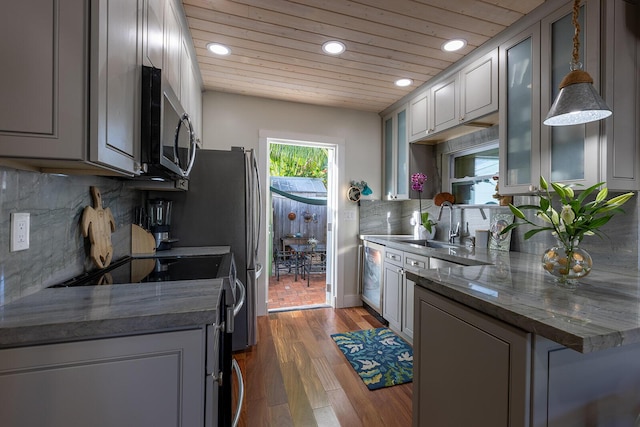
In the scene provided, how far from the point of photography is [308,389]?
6.43 feet

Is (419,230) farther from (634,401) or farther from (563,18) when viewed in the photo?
(634,401)

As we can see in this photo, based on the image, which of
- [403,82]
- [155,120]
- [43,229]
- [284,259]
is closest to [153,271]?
[43,229]

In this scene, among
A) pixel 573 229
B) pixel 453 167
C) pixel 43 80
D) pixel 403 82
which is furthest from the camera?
pixel 453 167

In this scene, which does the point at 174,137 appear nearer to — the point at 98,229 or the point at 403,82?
the point at 98,229

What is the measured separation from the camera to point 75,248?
126 centimetres

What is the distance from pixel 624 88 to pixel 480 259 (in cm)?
118

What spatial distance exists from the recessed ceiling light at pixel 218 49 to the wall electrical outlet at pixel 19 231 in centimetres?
178

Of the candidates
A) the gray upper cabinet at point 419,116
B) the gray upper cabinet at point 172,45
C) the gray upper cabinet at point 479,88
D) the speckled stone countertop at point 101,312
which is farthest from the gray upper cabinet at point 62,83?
the gray upper cabinet at point 419,116

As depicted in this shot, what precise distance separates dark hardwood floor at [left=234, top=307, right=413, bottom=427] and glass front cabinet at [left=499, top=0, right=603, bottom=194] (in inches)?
66.4

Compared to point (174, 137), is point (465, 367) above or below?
below

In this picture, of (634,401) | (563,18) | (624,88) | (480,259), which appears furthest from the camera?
(480,259)

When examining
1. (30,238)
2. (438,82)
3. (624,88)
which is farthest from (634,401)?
(438,82)

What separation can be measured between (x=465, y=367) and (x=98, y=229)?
5.72 ft

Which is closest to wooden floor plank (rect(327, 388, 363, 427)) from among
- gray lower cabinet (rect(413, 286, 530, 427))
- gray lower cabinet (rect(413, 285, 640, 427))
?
gray lower cabinet (rect(413, 286, 530, 427))
